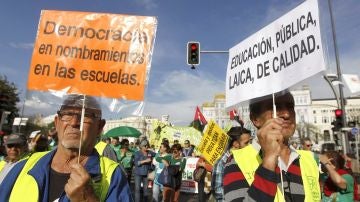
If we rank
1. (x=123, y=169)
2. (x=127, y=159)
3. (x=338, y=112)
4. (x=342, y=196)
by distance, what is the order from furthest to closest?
(x=338, y=112) → (x=127, y=159) → (x=342, y=196) → (x=123, y=169)

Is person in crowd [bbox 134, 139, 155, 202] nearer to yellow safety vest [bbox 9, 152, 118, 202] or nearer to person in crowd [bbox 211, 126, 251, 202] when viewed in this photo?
person in crowd [bbox 211, 126, 251, 202]

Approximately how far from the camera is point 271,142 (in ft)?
6.72

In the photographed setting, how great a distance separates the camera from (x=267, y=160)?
2045 millimetres

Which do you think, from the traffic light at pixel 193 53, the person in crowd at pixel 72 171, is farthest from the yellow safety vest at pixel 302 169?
the traffic light at pixel 193 53

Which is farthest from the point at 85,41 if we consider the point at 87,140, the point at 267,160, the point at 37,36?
the point at 267,160

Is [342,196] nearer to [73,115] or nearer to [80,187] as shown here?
[73,115]

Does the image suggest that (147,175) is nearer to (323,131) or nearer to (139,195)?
(139,195)

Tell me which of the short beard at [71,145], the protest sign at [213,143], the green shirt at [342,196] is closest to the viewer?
the short beard at [71,145]

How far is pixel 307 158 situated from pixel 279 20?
0.99 m

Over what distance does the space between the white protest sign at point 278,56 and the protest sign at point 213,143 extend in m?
4.89

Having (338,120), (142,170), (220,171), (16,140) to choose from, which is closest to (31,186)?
(16,140)

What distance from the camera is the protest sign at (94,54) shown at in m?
2.91

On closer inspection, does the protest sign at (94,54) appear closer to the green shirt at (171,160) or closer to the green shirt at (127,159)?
the green shirt at (171,160)

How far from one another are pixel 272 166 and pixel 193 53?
12.6m
